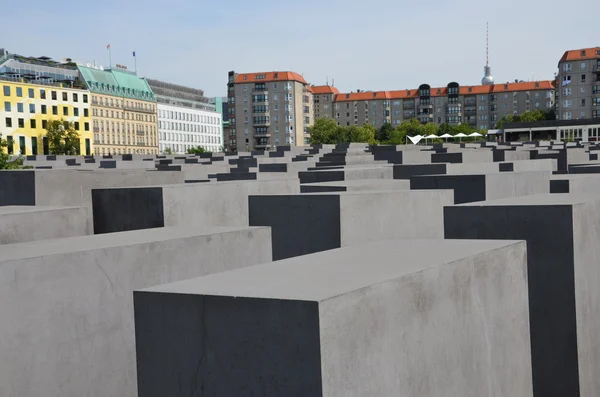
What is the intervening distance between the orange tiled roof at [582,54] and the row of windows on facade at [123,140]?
60.8m

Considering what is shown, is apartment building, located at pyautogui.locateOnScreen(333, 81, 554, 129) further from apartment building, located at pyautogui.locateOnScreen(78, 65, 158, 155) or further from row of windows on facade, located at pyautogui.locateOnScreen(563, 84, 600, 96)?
apartment building, located at pyautogui.locateOnScreen(78, 65, 158, 155)

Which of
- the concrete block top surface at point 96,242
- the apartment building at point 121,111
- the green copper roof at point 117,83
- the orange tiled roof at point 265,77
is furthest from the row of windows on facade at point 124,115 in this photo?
the concrete block top surface at point 96,242

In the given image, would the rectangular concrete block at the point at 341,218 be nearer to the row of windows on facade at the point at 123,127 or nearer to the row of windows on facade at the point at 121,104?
the row of windows on facade at the point at 123,127

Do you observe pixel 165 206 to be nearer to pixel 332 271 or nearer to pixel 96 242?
pixel 96 242

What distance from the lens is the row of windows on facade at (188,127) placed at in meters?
126

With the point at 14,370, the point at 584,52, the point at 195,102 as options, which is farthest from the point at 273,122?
the point at 14,370

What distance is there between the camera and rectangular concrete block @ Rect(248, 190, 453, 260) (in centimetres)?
820

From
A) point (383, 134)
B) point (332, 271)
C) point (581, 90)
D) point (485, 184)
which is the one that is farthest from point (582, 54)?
point (332, 271)

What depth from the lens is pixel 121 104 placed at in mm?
111000

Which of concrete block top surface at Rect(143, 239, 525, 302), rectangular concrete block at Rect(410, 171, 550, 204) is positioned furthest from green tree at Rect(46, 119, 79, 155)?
concrete block top surface at Rect(143, 239, 525, 302)

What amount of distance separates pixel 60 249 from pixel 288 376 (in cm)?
346

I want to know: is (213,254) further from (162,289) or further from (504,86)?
(504,86)

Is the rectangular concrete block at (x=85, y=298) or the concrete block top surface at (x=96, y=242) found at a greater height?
the concrete block top surface at (x=96, y=242)

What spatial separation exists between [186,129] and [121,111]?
2306 centimetres
